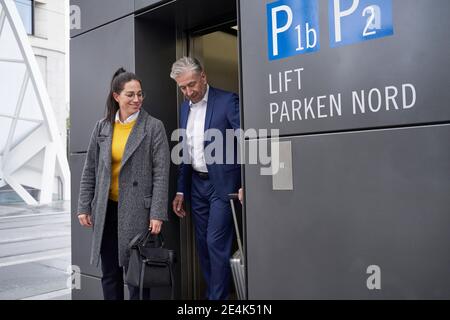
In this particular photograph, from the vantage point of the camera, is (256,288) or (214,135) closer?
(256,288)

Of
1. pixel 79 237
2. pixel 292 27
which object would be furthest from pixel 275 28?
pixel 79 237

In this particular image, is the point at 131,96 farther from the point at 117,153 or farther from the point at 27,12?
the point at 27,12

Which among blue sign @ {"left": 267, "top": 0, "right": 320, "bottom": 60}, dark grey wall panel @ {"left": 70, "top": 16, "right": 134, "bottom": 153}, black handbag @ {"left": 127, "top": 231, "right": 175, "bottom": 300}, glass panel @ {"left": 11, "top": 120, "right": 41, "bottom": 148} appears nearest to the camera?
blue sign @ {"left": 267, "top": 0, "right": 320, "bottom": 60}

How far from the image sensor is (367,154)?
2496 millimetres

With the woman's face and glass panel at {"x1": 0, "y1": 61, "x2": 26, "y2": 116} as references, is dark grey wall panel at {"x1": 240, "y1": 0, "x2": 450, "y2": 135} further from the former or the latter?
glass panel at {"x1": 0, "y1": 61, "x2": 26, "y2": 116}

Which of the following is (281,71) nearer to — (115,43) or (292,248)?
(292,248)

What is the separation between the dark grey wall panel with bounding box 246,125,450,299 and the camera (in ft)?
7.54

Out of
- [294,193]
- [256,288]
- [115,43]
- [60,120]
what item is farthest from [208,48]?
[60,120]

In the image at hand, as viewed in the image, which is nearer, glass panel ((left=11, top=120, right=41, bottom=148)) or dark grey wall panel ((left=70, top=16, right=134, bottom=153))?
dark grey wall panel ((left=70, top=16, right=134, bottom=153))

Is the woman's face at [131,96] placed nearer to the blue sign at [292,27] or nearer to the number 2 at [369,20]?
the blue sign at [292,27]

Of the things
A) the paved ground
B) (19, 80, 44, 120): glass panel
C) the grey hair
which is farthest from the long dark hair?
(19, 80, 44, 120): glass panel

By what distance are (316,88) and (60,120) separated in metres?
23.2

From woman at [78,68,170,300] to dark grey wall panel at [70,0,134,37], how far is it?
3.56ft

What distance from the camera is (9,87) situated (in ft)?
56.1
